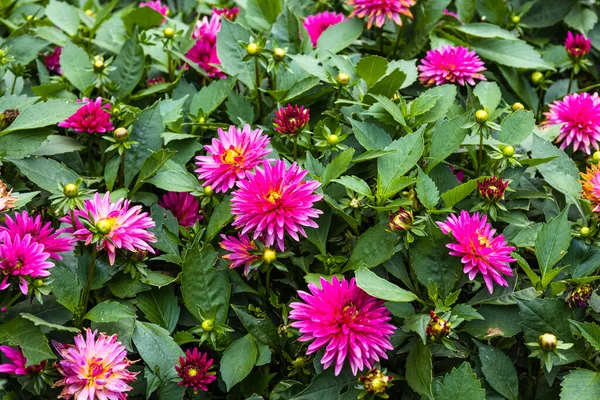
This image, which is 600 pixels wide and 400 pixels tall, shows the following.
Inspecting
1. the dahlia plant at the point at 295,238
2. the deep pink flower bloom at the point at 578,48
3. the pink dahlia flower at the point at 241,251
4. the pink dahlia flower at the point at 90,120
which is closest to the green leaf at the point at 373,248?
the dahlia plant at the point at 295,238

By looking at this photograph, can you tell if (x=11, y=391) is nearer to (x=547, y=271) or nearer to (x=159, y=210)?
(x=159, y=210)

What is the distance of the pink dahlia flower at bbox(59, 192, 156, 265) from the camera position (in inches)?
53.0

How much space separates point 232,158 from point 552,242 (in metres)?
0.74

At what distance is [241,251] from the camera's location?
1.46m

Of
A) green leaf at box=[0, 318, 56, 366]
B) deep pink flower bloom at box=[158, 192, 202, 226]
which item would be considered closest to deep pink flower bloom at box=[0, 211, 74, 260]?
green leaf at box=[0, 318, 56, 366]

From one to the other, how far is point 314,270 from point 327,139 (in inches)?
12.6

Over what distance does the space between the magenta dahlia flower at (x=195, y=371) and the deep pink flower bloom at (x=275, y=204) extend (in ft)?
0.93

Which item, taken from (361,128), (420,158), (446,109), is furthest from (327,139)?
(446,109)

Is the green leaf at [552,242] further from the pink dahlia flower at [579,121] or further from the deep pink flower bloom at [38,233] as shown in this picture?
the deep pink flower bloom at [38,233]

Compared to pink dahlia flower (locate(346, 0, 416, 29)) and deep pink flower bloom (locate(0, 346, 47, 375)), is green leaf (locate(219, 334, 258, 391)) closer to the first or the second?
deep pink flower bloom (locate(0, 346, 47, 375))

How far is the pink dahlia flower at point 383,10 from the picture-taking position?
1972 mm

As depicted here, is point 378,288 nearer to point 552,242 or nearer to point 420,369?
point 420,369

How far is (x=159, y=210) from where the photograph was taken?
5.25 ft

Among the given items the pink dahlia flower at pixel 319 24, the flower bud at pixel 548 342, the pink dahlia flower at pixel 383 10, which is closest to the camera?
the flower bud at pixel 548 342
